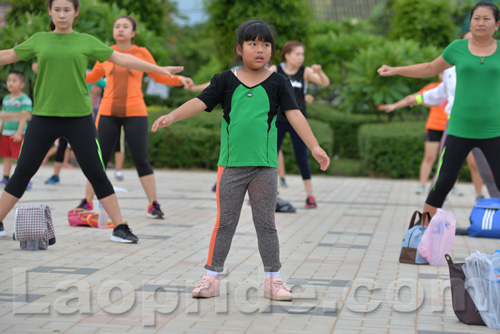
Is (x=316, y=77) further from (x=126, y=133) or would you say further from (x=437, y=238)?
(x=437, y=238)

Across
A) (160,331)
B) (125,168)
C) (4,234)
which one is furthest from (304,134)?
(125,168)

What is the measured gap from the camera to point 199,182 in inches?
496

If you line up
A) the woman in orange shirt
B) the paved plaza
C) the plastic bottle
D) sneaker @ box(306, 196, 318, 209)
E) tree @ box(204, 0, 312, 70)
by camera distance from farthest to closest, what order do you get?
tree @ box(204, 0, 312, 70) → sneaker @ box(306, 196, 318, 209) → the woman in orange shirt → the plastic bottle → the paved plaza

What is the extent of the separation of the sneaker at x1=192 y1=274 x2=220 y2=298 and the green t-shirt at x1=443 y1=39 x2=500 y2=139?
2469 millimetres

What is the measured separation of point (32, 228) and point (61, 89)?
1.09m

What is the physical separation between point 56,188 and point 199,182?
2.62 m

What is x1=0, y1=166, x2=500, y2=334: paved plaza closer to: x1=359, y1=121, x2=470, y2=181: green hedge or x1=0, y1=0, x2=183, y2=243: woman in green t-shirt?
x1=0, y1=0, x2=183, y2=243: woman in green t-shirt

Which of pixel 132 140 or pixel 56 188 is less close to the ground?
pixel 132 140

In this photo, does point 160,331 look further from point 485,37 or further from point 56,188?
point 56,188

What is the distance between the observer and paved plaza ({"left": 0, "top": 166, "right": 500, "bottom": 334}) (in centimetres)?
398

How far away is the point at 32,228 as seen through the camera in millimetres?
5793

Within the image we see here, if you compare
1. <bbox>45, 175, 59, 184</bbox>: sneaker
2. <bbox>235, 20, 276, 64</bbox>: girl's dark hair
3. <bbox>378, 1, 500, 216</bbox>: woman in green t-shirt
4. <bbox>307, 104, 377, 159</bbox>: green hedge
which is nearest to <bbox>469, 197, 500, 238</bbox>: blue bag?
<bbox>378, 1, 500, 216</bbox>: woman in green t-shirt

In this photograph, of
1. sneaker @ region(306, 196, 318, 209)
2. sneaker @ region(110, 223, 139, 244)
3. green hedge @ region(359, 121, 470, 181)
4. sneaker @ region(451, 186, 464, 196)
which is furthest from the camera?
green hedge @ region(359, 121, 470, 181)

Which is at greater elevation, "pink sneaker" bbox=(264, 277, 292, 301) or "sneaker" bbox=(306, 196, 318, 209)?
"pink sneaker" bbox=(264, 277, 292, 301)
